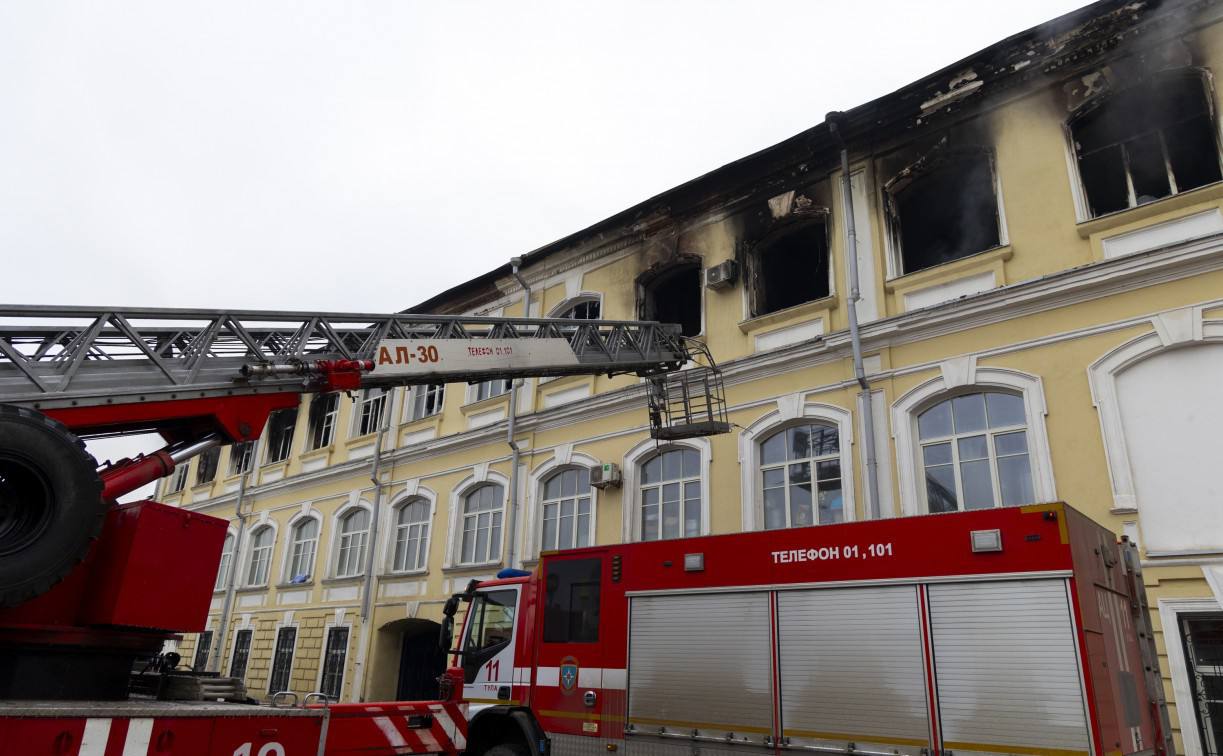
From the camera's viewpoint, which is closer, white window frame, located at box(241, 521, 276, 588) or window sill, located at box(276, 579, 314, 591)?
window sill, located at box(276, 579, 314, 591)

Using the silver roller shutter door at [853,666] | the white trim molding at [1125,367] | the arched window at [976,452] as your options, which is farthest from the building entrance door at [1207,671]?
the silver roller shutter door at [853,666]

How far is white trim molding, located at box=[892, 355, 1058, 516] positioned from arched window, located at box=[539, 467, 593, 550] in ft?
18.8

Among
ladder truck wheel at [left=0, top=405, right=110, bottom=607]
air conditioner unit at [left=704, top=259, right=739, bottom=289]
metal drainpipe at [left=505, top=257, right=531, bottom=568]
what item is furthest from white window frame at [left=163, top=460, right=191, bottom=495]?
ladder truck wheel at [left=0, top=405, right=110, bottom=607]

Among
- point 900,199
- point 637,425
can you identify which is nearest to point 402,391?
point 637,425

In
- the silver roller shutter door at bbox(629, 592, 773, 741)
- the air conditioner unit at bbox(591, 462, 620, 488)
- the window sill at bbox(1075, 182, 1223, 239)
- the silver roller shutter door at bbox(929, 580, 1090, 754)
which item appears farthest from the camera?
the air conditioner unit at bbox(591, 462, 620, 488)

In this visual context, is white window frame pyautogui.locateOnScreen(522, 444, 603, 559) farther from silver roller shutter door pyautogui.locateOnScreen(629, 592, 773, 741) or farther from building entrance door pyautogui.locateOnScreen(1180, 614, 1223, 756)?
building entrance door pyautogui.locateOnScreen(1180, 614, 1223, 756)

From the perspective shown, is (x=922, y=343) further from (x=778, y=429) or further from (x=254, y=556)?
(x=254, y=556)

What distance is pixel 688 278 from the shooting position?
15141 mm

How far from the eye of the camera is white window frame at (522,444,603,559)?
15133 mm

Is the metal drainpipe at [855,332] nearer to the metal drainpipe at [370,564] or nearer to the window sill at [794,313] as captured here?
the window sill at [794,313]

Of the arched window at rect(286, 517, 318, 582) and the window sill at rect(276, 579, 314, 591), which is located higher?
the arched window at rect(286, 517, 318, 582)

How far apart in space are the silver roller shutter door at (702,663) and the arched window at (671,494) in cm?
519

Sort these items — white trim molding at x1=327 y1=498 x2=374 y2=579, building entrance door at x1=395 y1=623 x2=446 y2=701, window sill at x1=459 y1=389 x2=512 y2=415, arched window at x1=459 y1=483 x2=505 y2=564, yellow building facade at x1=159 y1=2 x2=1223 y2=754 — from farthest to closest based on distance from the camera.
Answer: white trim molding at x1=327 y1=498 x2=374 y2=579 → window sill at x1=459 y1=389 x2=512 y2=415 → building entrance door at x1=395 y1=623 x2=446 y2=701 → arched window at x1=459 y1=483 x2=505 y2=564 → yellow building facade at x1=159 y1=2 x2=1223 y2=754

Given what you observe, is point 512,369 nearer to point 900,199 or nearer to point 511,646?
point 511,646
